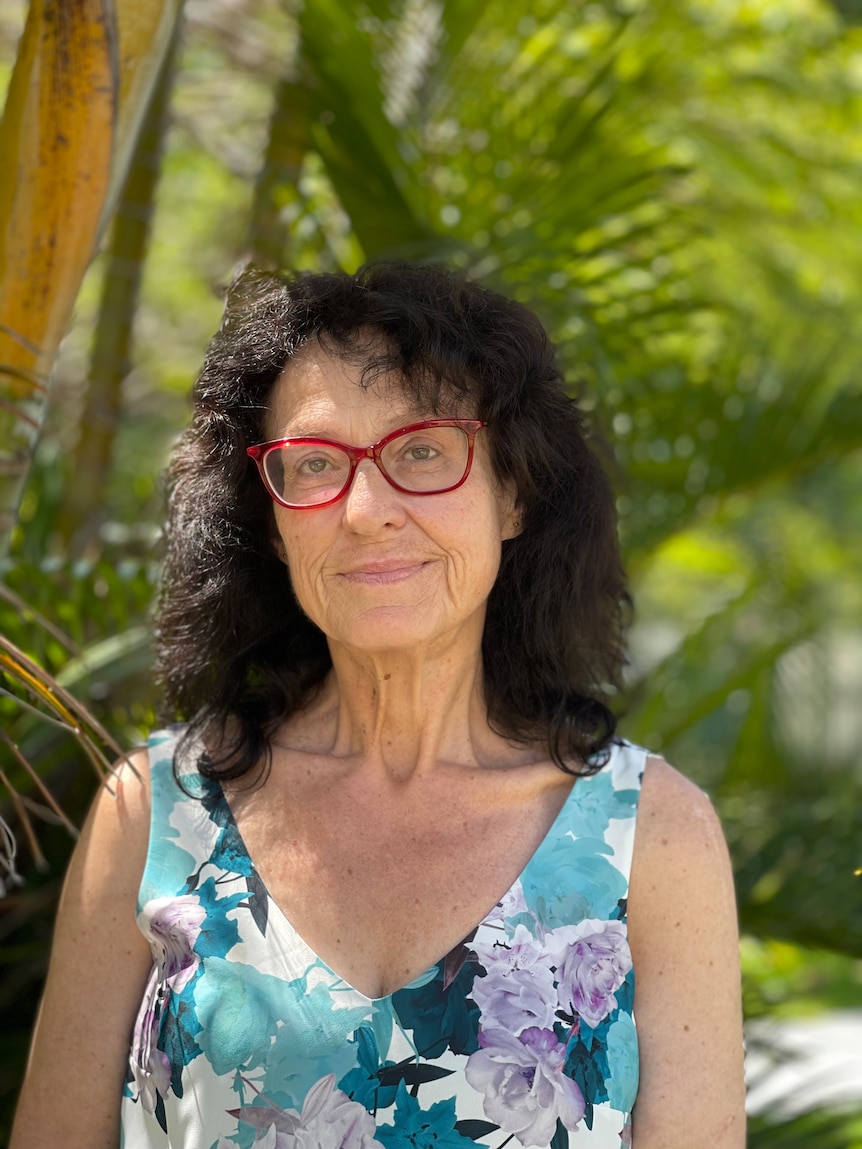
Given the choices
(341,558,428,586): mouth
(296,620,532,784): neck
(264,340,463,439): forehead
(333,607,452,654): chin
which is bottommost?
(296,620,532,784): neck

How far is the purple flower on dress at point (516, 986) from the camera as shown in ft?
5.09

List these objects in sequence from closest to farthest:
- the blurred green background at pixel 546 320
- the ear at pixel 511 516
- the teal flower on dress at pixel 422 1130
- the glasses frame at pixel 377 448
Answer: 1. the teal flower on dress at pixel 422 1130
2. the glasses frame at pixel 377 448
3. the ear at pixel 511 516
4. the blurred green background at pixel 546 320

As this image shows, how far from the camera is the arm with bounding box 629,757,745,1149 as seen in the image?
154 cm

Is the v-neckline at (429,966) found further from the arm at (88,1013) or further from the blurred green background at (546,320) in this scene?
the blurred green background at (546,320)

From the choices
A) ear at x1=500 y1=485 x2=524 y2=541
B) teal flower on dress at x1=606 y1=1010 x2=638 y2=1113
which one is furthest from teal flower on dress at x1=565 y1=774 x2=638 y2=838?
ear at x1=500 y1=485 x2=524 y2=541

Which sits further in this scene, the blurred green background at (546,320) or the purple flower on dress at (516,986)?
the blurred green background at (546,320)

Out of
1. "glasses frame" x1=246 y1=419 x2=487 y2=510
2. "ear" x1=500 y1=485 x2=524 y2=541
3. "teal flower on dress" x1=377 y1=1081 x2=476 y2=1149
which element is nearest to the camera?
"teal flower on dress" x1=377 y1=1081 x2=476 y2=1149

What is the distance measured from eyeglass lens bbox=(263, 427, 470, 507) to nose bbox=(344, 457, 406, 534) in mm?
15

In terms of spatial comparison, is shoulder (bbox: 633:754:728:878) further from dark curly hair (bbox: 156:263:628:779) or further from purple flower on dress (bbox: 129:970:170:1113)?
purple flower on dress (bbox: 129:970:170:1113)

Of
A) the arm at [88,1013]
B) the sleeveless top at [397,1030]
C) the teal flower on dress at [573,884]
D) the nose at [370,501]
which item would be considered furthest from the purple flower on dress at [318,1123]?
the nose at [370,501]

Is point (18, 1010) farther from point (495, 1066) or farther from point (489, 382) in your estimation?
point (489, 382)

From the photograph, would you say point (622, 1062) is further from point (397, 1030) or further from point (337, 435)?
point (337, 435)

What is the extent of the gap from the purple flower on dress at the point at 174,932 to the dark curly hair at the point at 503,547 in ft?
0.70

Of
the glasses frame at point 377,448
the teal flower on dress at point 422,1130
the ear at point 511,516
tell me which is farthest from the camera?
the ear at point 511,516
